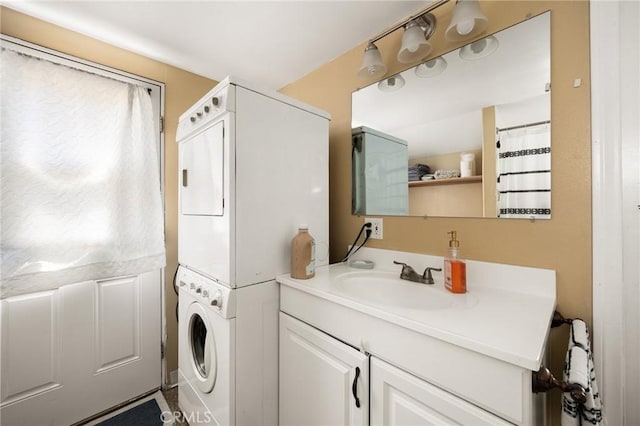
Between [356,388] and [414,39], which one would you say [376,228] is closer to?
[356,388]

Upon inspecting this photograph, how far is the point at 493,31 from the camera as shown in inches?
47.5

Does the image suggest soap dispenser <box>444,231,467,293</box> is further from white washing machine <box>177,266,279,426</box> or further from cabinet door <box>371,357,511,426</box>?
white washing machine <box>177,266,279,426</box>

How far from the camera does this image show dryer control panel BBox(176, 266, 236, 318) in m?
1.19

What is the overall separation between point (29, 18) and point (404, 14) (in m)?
2.20

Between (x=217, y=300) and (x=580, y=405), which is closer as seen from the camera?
(x=580, y=405)

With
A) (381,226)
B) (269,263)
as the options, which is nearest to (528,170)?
(381,226)

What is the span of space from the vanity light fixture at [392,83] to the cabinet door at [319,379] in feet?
4.70

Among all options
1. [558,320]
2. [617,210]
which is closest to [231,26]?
[617,210]

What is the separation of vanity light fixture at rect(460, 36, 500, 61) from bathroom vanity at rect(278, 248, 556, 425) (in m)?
1.01

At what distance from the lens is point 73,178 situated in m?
1.59

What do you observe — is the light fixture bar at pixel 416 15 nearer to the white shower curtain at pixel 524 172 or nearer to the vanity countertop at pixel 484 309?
the white shower curtain at pixel 524 172

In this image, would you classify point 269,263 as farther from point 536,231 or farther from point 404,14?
point 404,14

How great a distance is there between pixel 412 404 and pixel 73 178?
84.6 inches

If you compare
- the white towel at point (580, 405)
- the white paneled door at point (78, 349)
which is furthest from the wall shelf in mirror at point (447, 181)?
the white paneled door at point (78, 349)
